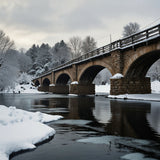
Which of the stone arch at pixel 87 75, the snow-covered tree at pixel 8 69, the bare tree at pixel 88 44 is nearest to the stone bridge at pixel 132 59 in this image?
the stone arch at pixel 87 75

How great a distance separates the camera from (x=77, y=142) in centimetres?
493

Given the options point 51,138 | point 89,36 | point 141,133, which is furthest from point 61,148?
point 89,36

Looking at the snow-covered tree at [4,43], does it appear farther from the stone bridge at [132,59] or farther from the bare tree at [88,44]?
the bare tree at [88,44]

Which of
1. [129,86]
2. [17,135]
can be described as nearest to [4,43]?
[129,86]

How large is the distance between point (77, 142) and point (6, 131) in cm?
191

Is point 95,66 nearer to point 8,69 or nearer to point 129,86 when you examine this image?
point 129,86

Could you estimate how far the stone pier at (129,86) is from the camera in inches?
832

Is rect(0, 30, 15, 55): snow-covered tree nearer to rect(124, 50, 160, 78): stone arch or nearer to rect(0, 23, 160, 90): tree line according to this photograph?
rect(0, 23, 160, 90): tree line

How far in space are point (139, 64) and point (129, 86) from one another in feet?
9.10

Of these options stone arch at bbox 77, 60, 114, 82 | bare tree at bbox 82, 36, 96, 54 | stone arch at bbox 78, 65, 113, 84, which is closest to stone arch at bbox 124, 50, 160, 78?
stone arch at bbox 77, 60, 114, 82

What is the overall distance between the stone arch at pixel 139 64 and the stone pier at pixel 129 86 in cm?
62

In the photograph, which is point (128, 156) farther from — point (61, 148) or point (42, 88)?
point (42, 88)

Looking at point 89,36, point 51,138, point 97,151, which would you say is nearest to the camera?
point 97,151

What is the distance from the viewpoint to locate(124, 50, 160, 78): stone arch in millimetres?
19809
